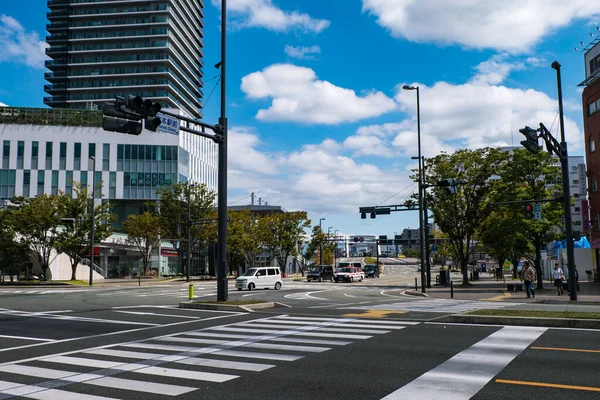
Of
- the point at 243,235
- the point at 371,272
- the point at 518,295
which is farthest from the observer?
the point at 371,272

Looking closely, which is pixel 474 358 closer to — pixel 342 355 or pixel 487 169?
pixel 342 355

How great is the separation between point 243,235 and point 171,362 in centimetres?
5451

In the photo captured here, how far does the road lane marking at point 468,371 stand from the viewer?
682cm

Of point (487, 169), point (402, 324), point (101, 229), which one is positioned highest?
point (487, 169)

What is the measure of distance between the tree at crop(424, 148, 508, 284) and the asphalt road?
27.1 metres

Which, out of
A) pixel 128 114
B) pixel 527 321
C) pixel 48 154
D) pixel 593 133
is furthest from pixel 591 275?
pixel 48 154

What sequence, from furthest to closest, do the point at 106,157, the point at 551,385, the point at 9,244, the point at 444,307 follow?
1. the point at 106,157
2. the point at 9,244
3. the point at 444,307
4. the point at 551,385

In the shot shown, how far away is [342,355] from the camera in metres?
9.73

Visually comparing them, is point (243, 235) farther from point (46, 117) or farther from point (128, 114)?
point (128, 114)

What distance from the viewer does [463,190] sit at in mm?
41094

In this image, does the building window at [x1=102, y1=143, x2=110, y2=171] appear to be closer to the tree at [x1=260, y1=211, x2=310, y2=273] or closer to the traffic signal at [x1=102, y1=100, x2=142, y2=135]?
the tree at [x1=260, y1=211, x2=310, y2=273]

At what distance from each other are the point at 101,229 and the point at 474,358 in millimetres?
46926

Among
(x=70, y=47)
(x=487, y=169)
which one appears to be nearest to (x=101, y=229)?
(x=487, y=169)

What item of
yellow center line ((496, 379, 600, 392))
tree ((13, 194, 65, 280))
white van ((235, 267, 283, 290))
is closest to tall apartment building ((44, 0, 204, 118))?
tree ((13, 194, 65, 280))
